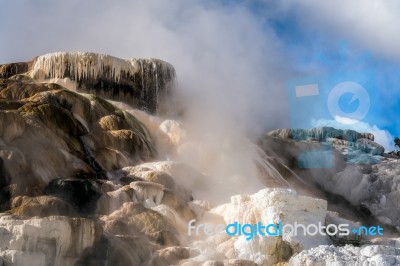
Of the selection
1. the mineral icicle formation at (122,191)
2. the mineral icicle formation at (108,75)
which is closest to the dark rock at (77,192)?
the mineral icicle formation at (122,191)

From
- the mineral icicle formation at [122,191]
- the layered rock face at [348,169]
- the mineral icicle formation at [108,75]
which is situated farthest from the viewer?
the layered rock face at [348,169]

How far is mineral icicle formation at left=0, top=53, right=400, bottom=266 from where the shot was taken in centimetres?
1101

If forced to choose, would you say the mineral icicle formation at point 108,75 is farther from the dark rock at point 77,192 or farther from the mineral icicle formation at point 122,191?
the dark rock at point 77,192

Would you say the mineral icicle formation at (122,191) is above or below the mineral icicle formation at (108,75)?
below

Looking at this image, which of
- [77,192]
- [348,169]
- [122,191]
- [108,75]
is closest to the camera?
[77,192]

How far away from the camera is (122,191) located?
Result: 13.5 metres

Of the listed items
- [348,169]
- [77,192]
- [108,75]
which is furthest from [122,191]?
[348,169]

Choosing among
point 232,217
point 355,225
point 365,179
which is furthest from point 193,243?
point 365,179

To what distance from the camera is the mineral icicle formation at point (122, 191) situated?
11.0m

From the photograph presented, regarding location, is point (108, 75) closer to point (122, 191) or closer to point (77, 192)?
point (122, 191)

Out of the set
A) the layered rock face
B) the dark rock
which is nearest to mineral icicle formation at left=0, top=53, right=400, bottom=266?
the dark rock

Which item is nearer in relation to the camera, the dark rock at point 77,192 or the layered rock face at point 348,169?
the dark rock at point 77,192

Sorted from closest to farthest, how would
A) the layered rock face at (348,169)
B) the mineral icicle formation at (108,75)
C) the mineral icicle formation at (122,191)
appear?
the mineral icicle formation at (122,191), the mineral icicle formation at (108,75), the layered rock face at (348,169)

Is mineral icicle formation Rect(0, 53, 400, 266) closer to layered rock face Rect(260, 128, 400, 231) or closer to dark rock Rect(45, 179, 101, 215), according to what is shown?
dark rock Rect(45, 179, 101, 215)
